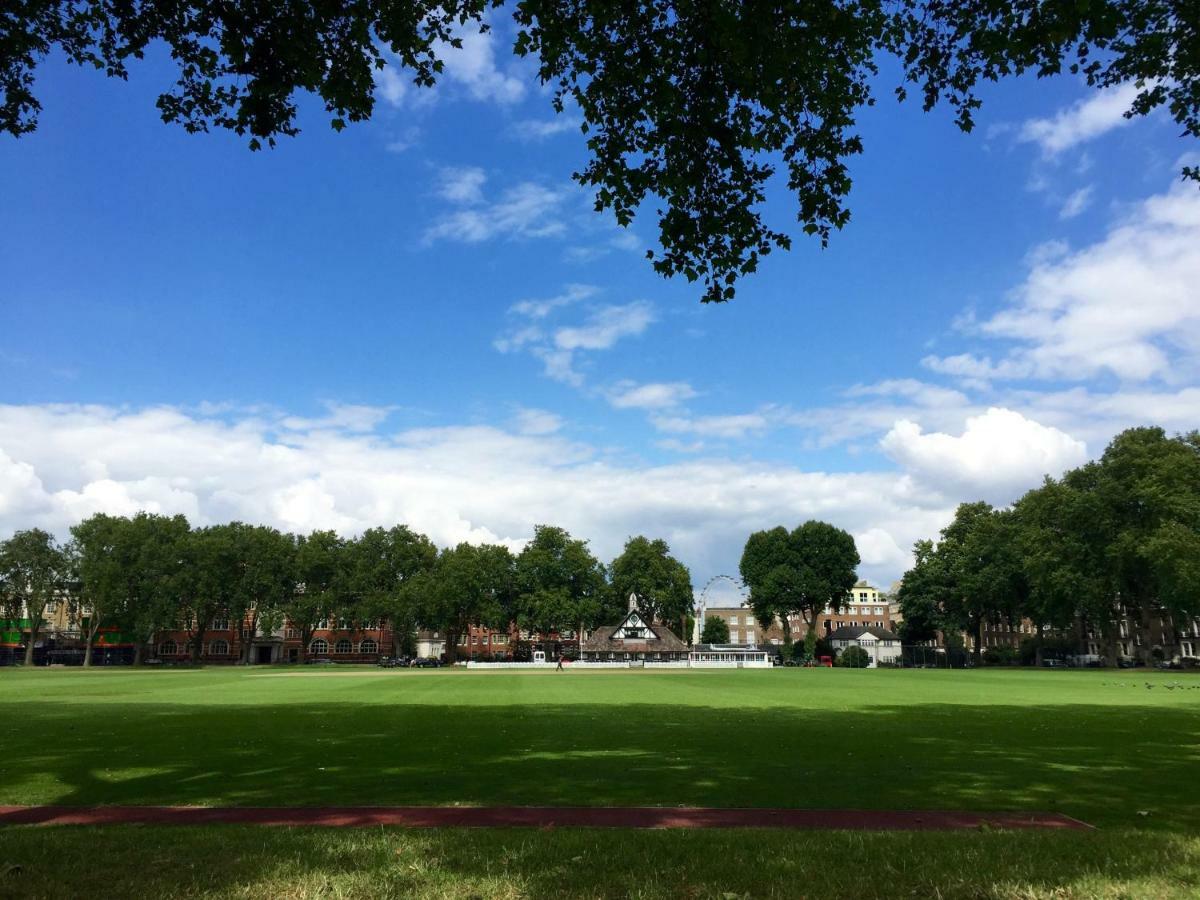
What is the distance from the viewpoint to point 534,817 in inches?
351

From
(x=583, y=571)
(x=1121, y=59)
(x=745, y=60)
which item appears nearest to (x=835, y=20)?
(x=745, y=60)

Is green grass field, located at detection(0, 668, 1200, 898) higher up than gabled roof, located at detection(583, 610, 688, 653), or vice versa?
green grass field, located at detection(0, 668, 1200, 898)

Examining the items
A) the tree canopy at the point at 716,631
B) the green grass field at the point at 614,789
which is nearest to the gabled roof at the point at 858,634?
the tree canopy at the point at 716,631

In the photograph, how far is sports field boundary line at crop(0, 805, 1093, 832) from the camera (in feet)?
27.9

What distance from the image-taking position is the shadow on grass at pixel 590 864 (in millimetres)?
5738

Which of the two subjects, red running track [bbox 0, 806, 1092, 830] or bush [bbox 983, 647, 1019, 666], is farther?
bush [bbox 983, 647, 1019, 666]

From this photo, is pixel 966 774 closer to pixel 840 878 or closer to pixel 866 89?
pixel 840 878

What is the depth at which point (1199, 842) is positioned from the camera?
23.4 feet

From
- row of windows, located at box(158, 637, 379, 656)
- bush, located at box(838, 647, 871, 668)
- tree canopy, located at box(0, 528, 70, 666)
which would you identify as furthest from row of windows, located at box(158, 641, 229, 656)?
bush, located at box(838, 647, 871, 668)

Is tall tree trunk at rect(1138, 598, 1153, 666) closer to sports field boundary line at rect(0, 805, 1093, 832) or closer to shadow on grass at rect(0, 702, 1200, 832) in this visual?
shadow on grass at rect(0, 702, 1200, 832)

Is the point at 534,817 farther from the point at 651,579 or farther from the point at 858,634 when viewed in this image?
the point at 858,634

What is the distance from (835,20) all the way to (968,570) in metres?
91.4

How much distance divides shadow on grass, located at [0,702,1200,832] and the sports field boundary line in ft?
1.66

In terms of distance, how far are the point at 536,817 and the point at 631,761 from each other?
509 cm
